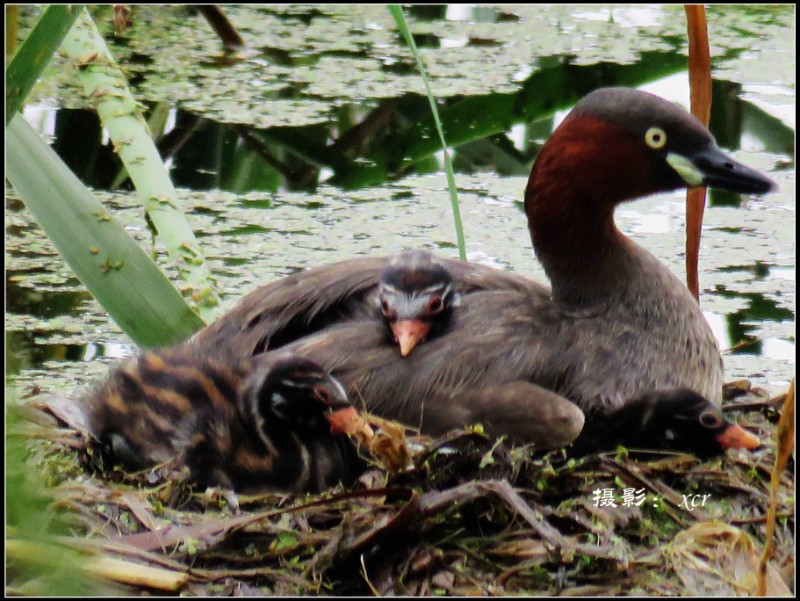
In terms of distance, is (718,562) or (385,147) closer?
(718,562)

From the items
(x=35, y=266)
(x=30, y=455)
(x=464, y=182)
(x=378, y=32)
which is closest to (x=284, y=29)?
(x=378, y=32)

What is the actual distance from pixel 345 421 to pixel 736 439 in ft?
3.26

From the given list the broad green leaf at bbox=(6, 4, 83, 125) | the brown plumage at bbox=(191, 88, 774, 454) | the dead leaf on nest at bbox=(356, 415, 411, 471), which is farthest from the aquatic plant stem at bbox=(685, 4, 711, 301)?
the broad green leaf at bbox=(6, 4, 83, 125)

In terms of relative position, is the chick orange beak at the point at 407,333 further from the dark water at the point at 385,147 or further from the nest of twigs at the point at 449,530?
the dark water at the point at 385,147

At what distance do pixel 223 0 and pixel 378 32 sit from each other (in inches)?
Result: 48.0

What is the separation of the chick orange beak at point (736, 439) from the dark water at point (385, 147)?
1060 millimetres

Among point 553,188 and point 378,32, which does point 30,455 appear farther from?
point 378,32

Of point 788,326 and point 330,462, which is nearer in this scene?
point 330,462

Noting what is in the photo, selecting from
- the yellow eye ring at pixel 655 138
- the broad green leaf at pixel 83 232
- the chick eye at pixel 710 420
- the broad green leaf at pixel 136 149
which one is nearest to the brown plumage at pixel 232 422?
the broad green leaf at pixel 83 232

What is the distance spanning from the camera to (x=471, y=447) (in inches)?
119

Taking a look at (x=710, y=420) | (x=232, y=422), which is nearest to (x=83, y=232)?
(x=232, y=422)

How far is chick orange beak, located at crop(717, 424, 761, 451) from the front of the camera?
320cm

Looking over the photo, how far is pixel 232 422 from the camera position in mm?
3248

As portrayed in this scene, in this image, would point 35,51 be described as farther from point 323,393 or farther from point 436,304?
point 436,304
